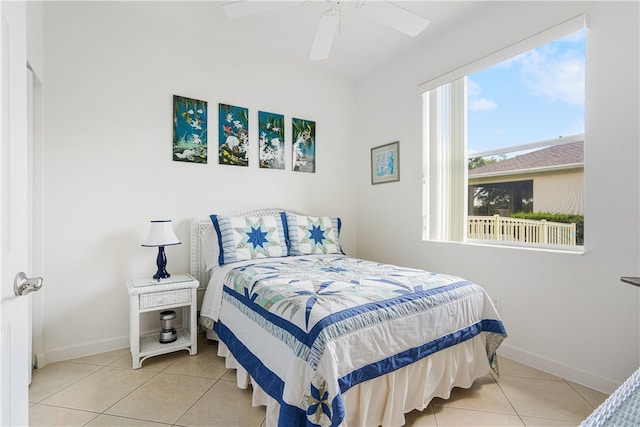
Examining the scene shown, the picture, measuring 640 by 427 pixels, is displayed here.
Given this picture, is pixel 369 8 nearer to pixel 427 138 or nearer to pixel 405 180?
pixel 427 138

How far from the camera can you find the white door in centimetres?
82

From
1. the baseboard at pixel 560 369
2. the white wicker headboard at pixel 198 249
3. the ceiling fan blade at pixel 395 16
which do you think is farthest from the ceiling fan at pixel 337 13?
the baseboard at pixel 560 369

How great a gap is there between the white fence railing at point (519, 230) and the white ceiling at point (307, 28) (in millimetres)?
1736

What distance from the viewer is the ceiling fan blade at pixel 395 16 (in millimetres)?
1744

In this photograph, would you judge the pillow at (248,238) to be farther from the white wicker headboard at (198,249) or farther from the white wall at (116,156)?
the white wall at (116,156)

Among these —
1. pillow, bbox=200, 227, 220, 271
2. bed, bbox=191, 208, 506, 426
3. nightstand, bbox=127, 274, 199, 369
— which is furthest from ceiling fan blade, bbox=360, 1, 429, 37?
nightstand, bbox=127, 274, 199, 369

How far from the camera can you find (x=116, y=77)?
256 centimetres

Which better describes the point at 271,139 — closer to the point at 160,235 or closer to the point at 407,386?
the point at 160,235

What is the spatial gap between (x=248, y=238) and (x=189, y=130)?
3.76ft

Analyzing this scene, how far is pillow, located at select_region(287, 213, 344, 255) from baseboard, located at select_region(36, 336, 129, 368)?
159 cm

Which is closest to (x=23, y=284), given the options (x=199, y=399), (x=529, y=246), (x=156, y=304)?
(x=199, y=399)

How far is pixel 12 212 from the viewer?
0.87 meters

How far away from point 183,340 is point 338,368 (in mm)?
1665

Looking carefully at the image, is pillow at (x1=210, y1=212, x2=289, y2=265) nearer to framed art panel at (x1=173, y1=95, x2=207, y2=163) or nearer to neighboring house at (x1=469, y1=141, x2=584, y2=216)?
framed art panel at (x1=173, y1=95, x2=207, y2=163)
